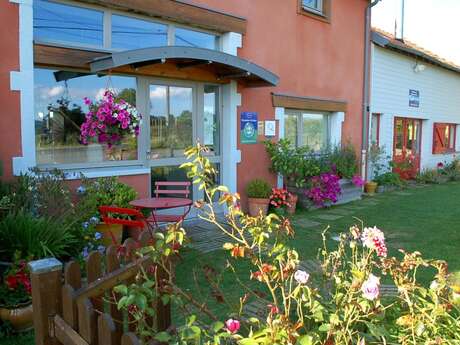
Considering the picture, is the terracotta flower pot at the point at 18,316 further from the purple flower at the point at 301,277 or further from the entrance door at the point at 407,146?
the entrance door at the point at 407,146

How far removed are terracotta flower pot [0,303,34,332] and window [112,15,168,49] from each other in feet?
13.6

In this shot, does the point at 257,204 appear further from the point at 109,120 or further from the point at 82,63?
the point at 82,63

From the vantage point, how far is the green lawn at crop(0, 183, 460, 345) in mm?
4395

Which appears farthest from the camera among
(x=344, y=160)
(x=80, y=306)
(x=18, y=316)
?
(x=344, y=160)

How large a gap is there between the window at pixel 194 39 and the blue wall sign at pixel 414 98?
849cm

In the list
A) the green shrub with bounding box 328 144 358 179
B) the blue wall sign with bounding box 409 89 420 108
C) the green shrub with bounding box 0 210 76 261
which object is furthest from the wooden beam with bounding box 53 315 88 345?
the blue wall sign with bounding box 409 89 420 108

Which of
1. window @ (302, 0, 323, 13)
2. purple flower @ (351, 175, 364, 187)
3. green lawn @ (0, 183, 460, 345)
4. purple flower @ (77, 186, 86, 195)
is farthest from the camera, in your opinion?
purple flower @ (351, 175, 364, 187)

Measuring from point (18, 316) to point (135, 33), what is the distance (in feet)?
15.1

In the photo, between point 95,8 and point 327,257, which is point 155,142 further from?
point 327,257

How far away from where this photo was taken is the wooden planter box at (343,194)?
872 centimetres

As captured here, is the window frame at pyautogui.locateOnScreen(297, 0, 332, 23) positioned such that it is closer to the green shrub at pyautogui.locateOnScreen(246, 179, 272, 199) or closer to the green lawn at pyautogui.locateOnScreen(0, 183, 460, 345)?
the green shrub at pyautogui.locateOnScreen(246, 179, 272, 199)

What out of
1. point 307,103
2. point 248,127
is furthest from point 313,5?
point 248,127

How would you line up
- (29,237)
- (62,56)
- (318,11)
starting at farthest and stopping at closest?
(318,11) < (62,56) < (29,237)

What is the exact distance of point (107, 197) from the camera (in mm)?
5426
